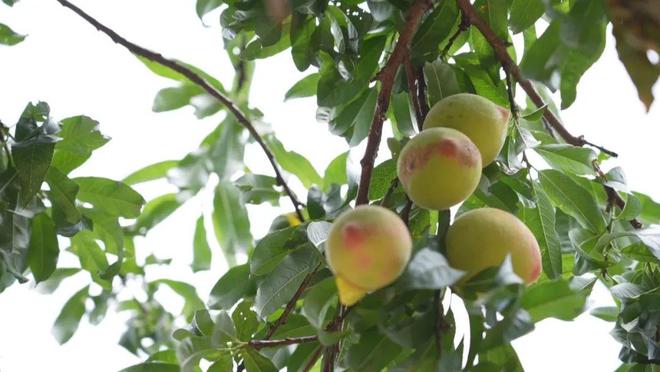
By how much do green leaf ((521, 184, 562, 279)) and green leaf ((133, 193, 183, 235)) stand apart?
0.73m

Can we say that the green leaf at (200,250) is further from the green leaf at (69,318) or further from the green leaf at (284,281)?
the green leaf at (284,281)

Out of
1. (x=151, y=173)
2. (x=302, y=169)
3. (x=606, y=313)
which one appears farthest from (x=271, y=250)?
(x=151, y=173)

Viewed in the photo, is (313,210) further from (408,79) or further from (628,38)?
(628,38)

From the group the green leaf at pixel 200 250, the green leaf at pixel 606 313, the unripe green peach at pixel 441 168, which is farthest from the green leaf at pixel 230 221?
the unripe green peach at pixel 441 168

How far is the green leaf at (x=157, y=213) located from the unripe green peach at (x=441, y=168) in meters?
0.85

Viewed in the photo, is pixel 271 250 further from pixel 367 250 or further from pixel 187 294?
pixel 187 294

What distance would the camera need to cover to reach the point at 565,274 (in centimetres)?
84

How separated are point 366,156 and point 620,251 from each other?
29cm

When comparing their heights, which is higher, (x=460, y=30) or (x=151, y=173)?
(x=460, y=30)

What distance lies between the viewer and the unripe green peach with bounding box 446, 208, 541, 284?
0.52 metres

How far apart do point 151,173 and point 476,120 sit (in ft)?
2.76

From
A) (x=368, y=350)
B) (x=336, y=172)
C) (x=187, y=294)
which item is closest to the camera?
(x=368, y=350)

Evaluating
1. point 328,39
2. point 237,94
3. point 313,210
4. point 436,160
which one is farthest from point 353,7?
point 237,94

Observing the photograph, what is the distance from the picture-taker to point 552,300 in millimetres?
530
